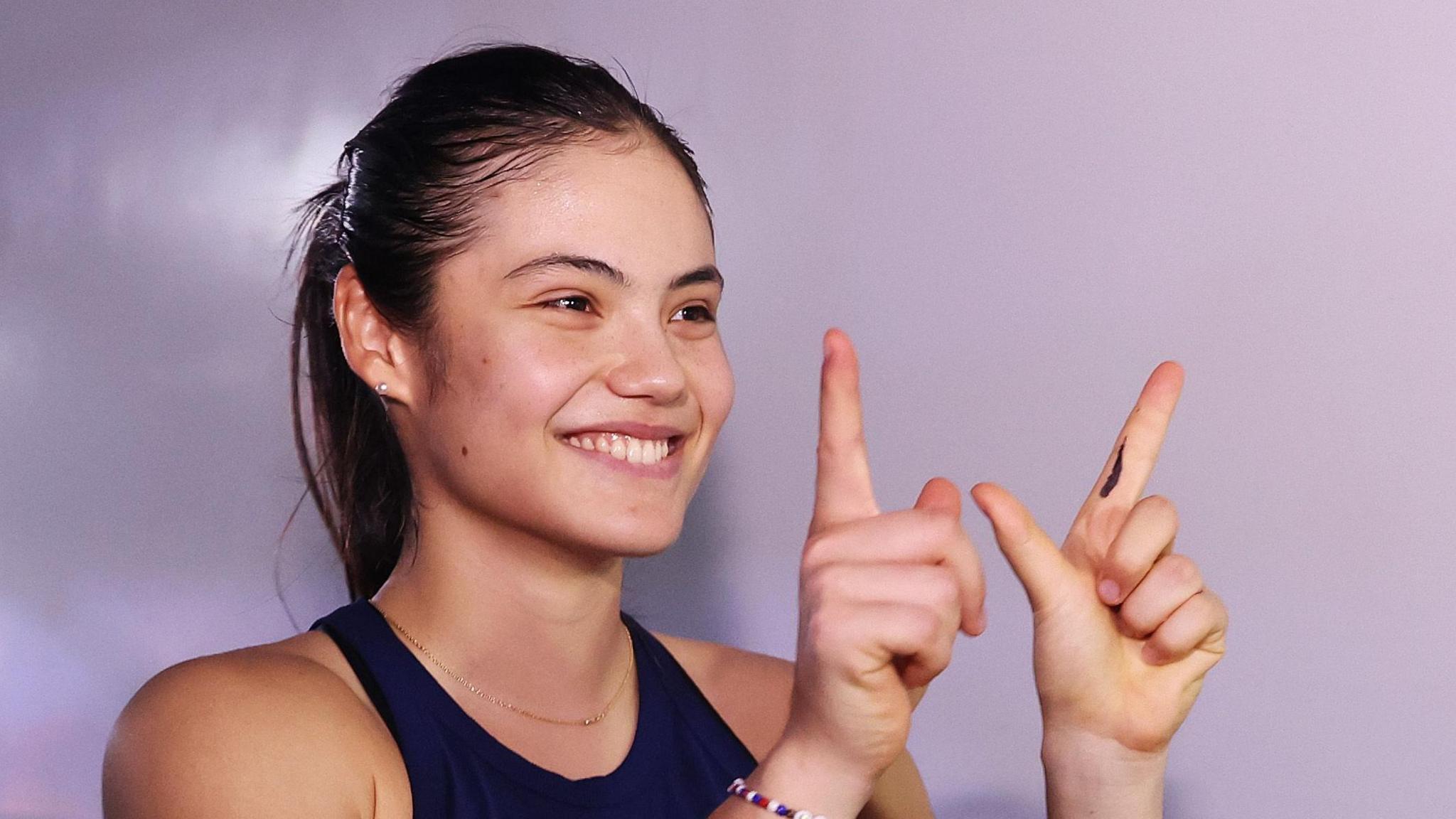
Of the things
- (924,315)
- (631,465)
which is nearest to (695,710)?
(631,465)

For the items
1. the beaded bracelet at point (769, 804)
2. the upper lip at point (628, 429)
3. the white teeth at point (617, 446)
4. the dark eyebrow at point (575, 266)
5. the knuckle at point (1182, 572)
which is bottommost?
the beaded bracelet at point (769, 804)

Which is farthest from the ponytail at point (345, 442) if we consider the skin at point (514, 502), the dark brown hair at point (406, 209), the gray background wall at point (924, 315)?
the gray background wall at point (924, 315)

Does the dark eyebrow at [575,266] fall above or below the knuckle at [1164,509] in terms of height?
above

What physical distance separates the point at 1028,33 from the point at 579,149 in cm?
63

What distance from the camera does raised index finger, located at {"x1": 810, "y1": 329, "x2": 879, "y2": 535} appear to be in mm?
944

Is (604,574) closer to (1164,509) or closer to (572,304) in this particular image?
(572,304)

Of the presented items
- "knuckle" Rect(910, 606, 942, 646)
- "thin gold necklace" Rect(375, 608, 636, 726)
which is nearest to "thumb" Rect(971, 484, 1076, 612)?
"knuckle" Rect(910, 606, 942, 646)

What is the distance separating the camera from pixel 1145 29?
155 cm

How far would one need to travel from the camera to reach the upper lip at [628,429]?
1170 millimetres

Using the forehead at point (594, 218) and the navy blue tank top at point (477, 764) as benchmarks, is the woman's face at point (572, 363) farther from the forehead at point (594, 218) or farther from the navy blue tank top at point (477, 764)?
the navy blue tank top at point (477, 764)

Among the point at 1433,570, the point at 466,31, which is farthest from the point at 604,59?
the point at 1433,570

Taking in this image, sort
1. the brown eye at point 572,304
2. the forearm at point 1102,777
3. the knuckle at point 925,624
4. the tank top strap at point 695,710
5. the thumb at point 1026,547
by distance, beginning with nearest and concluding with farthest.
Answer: the knuckle at point 925,624 → the thumb at point 1026,547 → the forearm at point 1102,777 → the brown eye at point 572,304 → the tank top strap at point 695,710

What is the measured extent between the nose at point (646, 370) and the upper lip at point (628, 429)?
0.02m

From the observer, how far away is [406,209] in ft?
4.10
